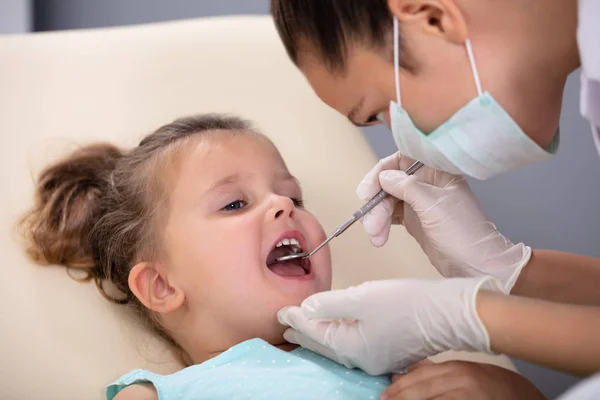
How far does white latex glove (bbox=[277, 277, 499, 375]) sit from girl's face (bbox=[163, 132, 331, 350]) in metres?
0.12

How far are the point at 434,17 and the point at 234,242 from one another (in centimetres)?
58

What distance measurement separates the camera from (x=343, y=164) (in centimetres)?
203

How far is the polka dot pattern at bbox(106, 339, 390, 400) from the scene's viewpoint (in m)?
1.28

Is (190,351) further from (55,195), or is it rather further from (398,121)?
(398,121)

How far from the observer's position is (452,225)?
1.49m

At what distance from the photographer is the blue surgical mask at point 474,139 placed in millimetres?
1156

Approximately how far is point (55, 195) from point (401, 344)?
925 mm

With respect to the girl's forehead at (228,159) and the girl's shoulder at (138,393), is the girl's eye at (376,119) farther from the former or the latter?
the girl's shoulder at (138,393)

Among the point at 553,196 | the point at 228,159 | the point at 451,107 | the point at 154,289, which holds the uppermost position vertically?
the point at 451,107

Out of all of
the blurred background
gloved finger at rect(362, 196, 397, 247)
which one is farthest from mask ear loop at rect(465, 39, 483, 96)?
the blurred background

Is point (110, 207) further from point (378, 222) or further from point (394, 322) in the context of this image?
point (394, 322)

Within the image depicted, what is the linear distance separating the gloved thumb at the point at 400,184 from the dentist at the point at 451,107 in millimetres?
212

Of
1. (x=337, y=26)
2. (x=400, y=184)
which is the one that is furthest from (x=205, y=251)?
(x=337, y=26)

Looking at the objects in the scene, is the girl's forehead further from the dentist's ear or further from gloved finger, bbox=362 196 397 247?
the dentist's ear
